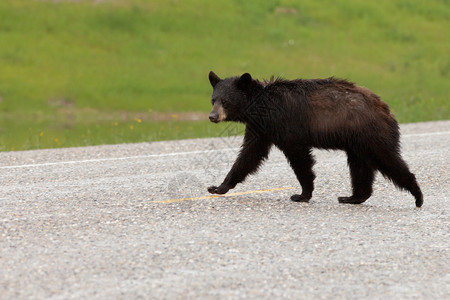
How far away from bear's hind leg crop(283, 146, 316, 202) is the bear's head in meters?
0.63

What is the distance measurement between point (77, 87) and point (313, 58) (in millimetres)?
9996

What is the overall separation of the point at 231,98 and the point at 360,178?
57.4 inches

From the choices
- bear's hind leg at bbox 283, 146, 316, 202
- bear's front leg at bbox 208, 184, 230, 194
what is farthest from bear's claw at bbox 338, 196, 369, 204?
bear's front leg at bbox 208, 184, 230, 194

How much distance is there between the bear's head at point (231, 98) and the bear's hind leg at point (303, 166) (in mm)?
632

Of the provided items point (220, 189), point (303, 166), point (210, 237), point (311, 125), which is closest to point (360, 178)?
point (303, 166)

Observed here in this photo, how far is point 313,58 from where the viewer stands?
99.7 feet

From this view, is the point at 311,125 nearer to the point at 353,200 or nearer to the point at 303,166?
the point at 303,166

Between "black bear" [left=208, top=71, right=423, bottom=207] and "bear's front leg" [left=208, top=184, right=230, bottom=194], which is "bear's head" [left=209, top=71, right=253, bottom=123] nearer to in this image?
"black bear" [left=208, top=71, right=423, bottom=207]

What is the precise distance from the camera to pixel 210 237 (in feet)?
19.3

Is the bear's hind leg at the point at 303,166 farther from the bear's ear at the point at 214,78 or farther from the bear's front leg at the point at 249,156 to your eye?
the bear's ear at the point at 214,78

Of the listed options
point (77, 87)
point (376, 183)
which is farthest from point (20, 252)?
point (77, 87)

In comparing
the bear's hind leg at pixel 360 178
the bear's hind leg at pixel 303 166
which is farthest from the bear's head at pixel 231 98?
the bear's hind leg at pixel 360 178

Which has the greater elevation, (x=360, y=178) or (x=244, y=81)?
(x=244, y=81)

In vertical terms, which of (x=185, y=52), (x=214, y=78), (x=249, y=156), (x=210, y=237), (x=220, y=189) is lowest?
(x=185, y=52)
